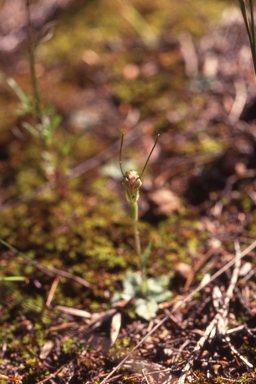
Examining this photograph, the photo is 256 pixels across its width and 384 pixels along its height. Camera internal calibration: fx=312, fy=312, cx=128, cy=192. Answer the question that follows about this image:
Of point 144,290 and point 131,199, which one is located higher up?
point 131,199

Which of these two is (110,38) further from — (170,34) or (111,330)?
(111,330)

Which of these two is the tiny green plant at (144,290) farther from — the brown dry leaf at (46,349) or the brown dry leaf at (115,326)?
the brown dry leaf at (46,349)

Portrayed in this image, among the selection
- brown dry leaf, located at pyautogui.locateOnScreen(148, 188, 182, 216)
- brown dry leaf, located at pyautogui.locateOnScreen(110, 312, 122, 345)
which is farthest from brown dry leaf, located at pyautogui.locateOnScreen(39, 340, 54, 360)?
brown dry leaf, located at pyautogui.locateOnScreen(148, 188, 182, 216)

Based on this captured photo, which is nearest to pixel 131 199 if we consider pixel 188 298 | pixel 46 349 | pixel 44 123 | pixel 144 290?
pixel 144 290

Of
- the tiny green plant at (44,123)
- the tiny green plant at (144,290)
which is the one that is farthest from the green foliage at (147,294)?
the tiny green plant at (44,123)

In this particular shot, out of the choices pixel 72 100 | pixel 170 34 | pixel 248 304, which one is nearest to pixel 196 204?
pixel 248 304

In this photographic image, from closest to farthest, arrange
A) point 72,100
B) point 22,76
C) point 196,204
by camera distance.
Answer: point 196,204, point 72,100, point 22,76

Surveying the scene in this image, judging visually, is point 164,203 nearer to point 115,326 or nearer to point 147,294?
point 147,294
